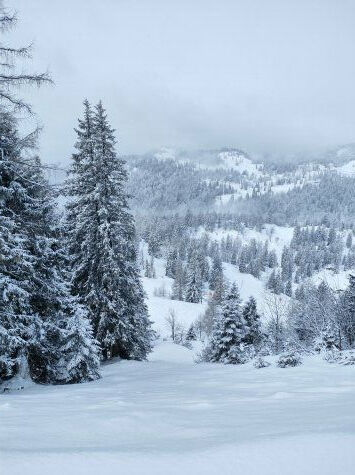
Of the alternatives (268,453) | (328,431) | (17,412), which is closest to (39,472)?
(268,453)

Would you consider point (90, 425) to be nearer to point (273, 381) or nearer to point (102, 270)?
point (273, 381)

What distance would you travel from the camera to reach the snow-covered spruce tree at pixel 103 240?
706 inches

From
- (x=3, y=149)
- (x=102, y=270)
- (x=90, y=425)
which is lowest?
(x=90, y=425)

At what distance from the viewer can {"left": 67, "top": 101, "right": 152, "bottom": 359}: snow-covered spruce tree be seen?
58.8 feet

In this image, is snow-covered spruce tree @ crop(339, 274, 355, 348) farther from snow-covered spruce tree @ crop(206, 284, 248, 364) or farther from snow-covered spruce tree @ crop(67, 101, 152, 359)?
snow-covered spruce tree @ crop(67, 101, 152, 359)

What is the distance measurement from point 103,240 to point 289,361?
9.96 metres

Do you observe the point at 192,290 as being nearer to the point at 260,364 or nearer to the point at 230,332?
the point at 230,332

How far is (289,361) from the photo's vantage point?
12312 millimetres

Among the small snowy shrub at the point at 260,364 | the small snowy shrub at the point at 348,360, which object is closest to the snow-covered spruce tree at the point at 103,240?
the small snowy shrub at the point at 260,364

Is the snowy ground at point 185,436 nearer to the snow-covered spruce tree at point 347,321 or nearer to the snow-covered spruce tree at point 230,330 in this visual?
the snow-covered spruce tree at point 347,321

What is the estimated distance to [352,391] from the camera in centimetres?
655

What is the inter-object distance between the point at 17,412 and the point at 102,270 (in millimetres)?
13016

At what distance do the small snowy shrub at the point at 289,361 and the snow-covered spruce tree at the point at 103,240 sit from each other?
8.16 meters

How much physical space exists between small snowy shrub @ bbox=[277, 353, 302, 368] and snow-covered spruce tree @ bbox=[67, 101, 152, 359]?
8160mm
